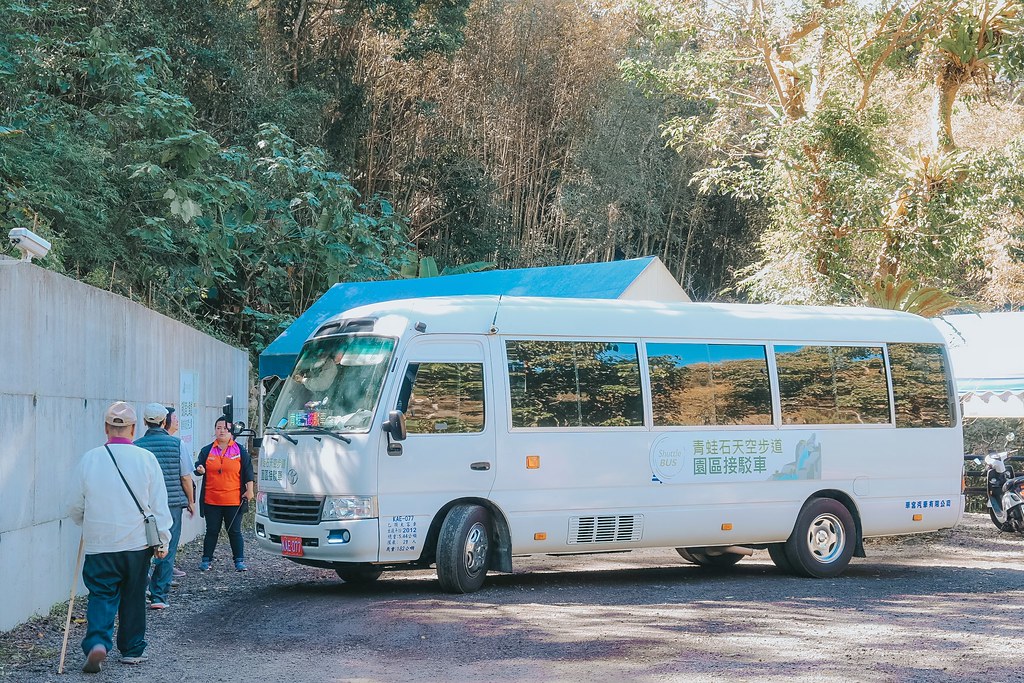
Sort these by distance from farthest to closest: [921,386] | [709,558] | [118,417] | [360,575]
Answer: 1. [709,558]
2. [921,386]
3. [360,575]
4. [118,417]

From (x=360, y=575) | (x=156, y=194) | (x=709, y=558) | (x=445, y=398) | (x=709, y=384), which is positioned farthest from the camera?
(x=156, y=194)

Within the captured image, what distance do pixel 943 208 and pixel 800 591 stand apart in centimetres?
1043

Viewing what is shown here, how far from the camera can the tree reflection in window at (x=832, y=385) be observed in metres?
12.7

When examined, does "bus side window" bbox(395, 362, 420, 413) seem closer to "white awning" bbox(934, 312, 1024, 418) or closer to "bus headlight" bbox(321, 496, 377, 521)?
"bus headlight" bbox(321, 496, 377, 521)

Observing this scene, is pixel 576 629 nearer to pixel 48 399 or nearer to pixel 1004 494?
pixel 48 399

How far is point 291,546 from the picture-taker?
35.0 ft

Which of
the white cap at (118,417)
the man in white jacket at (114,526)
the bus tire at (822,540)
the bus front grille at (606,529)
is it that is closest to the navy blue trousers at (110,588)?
the man in white jacket at (114,526)

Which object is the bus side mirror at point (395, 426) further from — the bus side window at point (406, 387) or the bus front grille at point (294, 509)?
the bus front grille at point (294, 509)

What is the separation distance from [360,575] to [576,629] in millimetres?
3428

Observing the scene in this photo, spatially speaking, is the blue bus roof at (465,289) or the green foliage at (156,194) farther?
the blue bus roof at (465,289)

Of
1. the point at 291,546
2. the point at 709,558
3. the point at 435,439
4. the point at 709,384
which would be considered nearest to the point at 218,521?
the point at 291,546

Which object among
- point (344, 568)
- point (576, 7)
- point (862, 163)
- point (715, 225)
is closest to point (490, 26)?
point (576, 7)

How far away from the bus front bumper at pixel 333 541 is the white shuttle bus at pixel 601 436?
19 millimetres

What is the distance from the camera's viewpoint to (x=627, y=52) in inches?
1382
